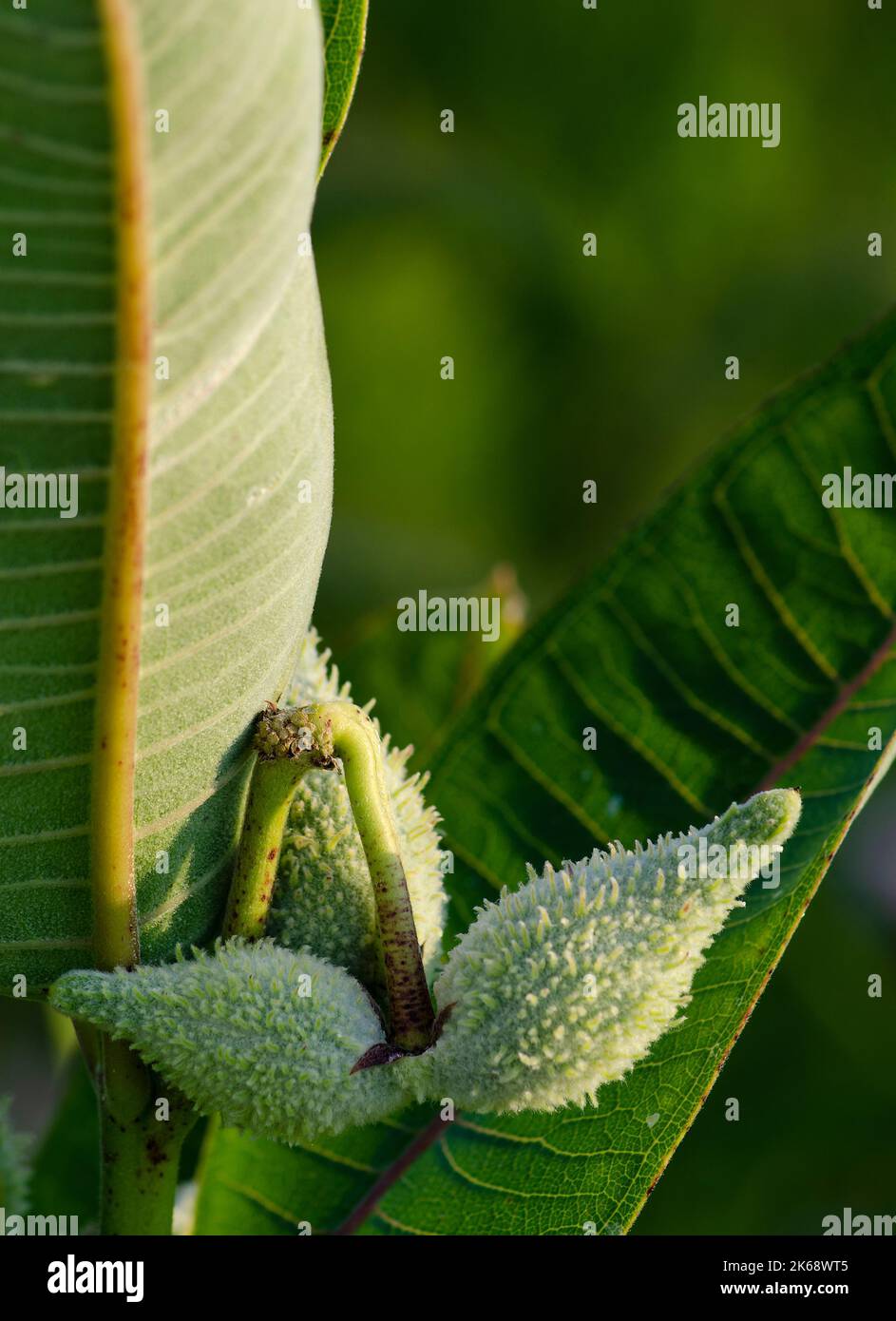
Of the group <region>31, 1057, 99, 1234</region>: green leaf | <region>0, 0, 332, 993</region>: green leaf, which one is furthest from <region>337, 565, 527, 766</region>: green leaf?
<region>0, 0, 332, 993</region>: green leaf

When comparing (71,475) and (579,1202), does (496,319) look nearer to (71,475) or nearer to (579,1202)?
(579,1202)

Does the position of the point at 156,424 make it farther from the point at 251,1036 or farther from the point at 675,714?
the point at 675,714

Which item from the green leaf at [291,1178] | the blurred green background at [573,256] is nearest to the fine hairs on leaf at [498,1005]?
the green leaf at [291,1178]

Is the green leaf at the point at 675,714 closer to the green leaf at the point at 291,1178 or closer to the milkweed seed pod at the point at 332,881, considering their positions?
the green leaf at the point at 291,1178

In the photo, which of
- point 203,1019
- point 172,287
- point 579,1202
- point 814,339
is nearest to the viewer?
point 172,287

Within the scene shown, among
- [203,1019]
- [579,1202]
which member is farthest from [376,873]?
[579,1202]
